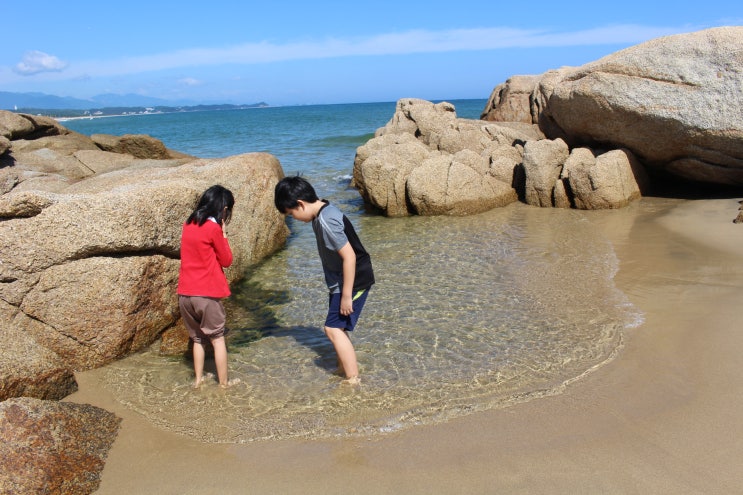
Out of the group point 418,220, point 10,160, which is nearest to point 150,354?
point 418,220

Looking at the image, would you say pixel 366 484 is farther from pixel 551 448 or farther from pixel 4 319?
pixel 4 319

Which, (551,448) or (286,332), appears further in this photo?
(286,332)

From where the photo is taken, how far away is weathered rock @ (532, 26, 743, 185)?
36.8ft

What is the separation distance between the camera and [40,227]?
5.36m

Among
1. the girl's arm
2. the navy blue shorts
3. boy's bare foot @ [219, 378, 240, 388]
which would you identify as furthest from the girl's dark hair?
boy's bare foot @ [219, 378, 240, 388]

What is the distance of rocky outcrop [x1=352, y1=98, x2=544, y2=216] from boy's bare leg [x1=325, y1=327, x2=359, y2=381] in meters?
7.71

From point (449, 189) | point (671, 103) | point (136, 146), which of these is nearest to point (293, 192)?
point (449, 189)

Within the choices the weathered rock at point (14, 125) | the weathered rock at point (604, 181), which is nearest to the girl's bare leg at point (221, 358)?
the weathered rock at point (604, 181)

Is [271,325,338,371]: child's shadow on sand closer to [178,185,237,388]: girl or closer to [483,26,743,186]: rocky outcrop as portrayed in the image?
[178,185,237,388]: girl

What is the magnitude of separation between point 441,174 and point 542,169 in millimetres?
2377

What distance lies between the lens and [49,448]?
3.82 meters

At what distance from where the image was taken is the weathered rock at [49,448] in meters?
3.61

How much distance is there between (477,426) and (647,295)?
376cm

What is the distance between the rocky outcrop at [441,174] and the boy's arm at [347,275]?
8.09 meters
